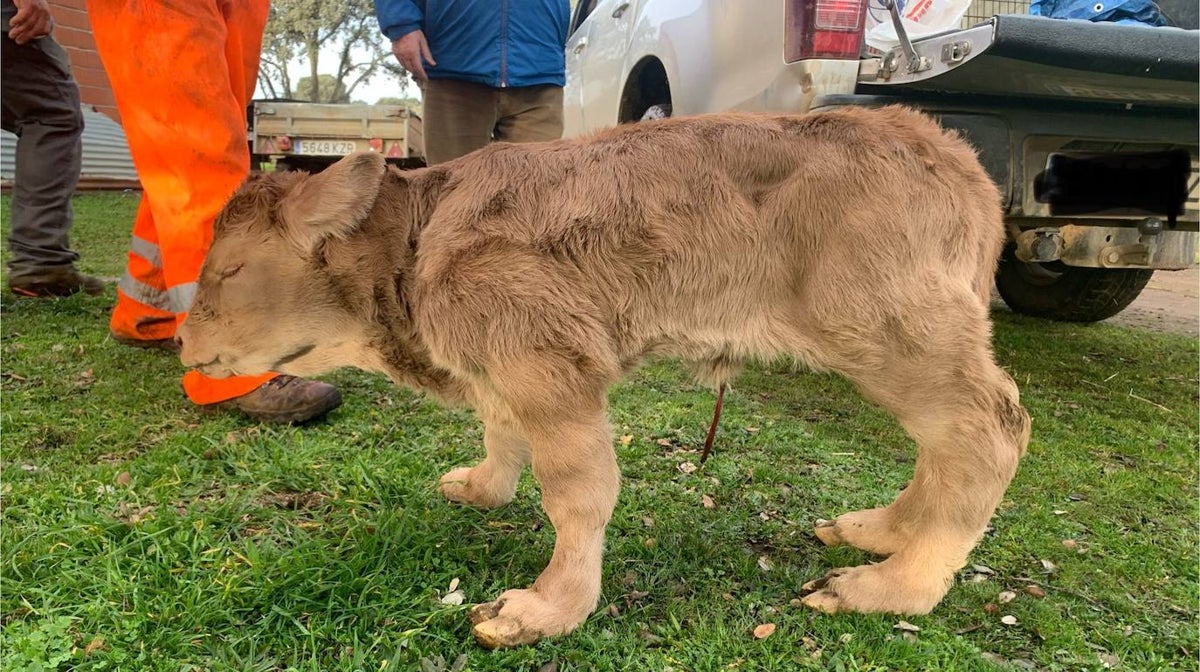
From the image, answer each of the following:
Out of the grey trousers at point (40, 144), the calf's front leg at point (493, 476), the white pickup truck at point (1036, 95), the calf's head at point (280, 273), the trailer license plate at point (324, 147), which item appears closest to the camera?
the calf's head at point (280, 273)

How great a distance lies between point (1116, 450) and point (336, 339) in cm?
387

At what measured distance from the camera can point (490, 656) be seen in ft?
6.94

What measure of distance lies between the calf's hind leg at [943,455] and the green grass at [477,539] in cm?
11

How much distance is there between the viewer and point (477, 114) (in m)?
4.65

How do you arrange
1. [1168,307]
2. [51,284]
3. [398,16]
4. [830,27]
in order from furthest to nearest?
[1168,307] < [51,284] < [398,16] < [830,27]

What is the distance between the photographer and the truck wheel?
6043 millimetres

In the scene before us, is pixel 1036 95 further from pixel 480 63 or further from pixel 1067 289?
pixel 1067 289

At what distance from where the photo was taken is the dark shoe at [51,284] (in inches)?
217

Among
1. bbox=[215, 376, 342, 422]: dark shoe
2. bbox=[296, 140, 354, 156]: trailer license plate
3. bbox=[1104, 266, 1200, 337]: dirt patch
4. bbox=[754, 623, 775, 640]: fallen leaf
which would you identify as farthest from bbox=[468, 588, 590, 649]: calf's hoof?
bbox=[296, 140, 354, 156]: trailer license plate

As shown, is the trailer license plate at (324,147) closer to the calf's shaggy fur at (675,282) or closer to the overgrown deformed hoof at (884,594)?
the calf's shaggy fur at (675,282)

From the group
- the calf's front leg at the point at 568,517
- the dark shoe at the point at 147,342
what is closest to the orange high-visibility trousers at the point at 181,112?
the dark shoe at the point at 147,342

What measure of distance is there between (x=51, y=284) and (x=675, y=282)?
5513mm

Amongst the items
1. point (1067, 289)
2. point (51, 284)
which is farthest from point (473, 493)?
point (1067, 289)

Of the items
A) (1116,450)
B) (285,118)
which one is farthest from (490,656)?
(285,118)
